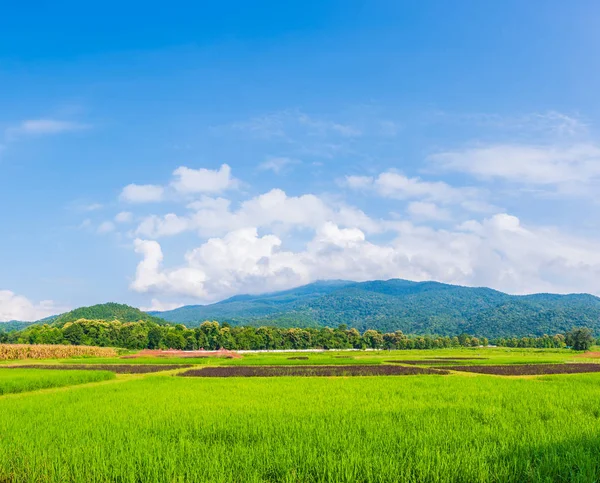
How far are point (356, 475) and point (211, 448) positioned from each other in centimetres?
313

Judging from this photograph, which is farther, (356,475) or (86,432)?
(86,432)

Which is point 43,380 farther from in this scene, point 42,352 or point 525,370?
point 42,352

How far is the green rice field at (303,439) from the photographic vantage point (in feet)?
24.0

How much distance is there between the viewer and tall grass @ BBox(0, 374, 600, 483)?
7.31m

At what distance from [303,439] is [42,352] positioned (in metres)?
65.5

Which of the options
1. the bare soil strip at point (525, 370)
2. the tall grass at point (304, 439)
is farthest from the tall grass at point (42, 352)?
the bare soil strip at point (525, 370)

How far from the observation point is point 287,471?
721 cm

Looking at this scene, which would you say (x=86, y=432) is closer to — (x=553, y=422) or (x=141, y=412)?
(x=141, y=412)

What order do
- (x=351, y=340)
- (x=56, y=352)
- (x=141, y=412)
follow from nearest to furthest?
(x=141, y=412), (x=56, y=352), (x=351, y=340)

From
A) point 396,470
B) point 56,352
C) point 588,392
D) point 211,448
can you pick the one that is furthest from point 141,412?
point 56,352

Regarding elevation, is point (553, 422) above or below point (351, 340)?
above

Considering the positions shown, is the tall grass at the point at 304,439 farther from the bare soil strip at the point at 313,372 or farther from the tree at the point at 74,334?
the tree at the point at 74,334

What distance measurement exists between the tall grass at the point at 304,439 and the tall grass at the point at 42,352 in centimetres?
5117

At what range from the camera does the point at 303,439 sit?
934 centimetres
